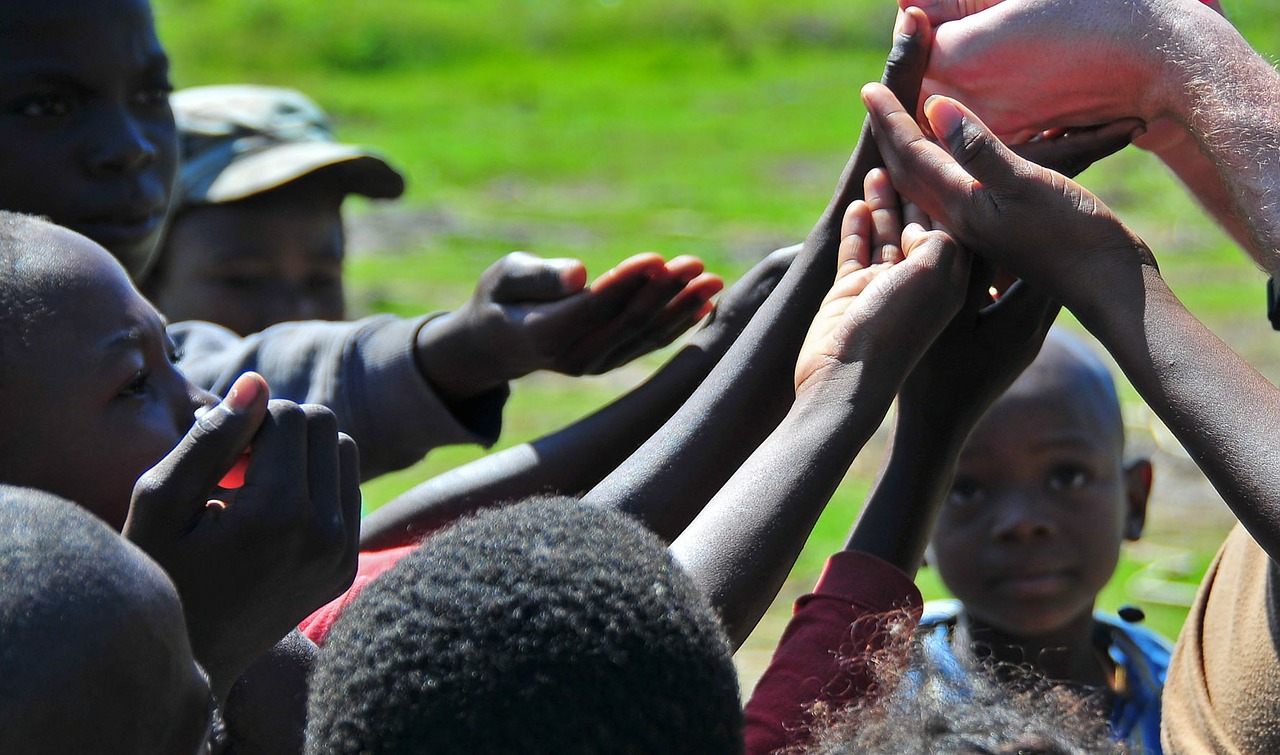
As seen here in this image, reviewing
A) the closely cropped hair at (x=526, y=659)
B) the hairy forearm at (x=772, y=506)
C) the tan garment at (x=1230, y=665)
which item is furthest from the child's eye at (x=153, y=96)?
the tan garment at (x=1230, y=665)

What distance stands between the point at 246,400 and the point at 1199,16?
1375 millimetres

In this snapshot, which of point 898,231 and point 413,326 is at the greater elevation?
point 898,231

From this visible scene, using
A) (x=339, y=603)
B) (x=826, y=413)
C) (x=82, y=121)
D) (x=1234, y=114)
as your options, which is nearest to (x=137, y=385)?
(x=339, y=603)

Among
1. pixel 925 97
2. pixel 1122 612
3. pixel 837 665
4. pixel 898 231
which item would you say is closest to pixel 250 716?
pixel 837 665

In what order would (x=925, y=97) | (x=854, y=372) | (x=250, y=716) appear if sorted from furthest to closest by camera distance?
(x=925, y=97), (x=854, y=372), (x=250, y=716)

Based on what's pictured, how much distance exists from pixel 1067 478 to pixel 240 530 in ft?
6.78

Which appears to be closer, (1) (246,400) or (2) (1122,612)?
(1) (246,400)

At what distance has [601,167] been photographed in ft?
48.2

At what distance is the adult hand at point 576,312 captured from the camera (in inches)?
91.8

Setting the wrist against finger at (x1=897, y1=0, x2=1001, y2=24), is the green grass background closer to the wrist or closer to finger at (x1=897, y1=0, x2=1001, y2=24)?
the wrist

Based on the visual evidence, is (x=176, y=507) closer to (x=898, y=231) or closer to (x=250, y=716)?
(x=250, y=716)

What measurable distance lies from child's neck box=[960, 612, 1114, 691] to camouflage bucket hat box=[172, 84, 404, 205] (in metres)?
2.03

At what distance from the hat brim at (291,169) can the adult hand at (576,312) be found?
1466 millimetres

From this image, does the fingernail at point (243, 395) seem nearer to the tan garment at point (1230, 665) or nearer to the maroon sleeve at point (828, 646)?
the maroon sleeve at point (828, 646)
